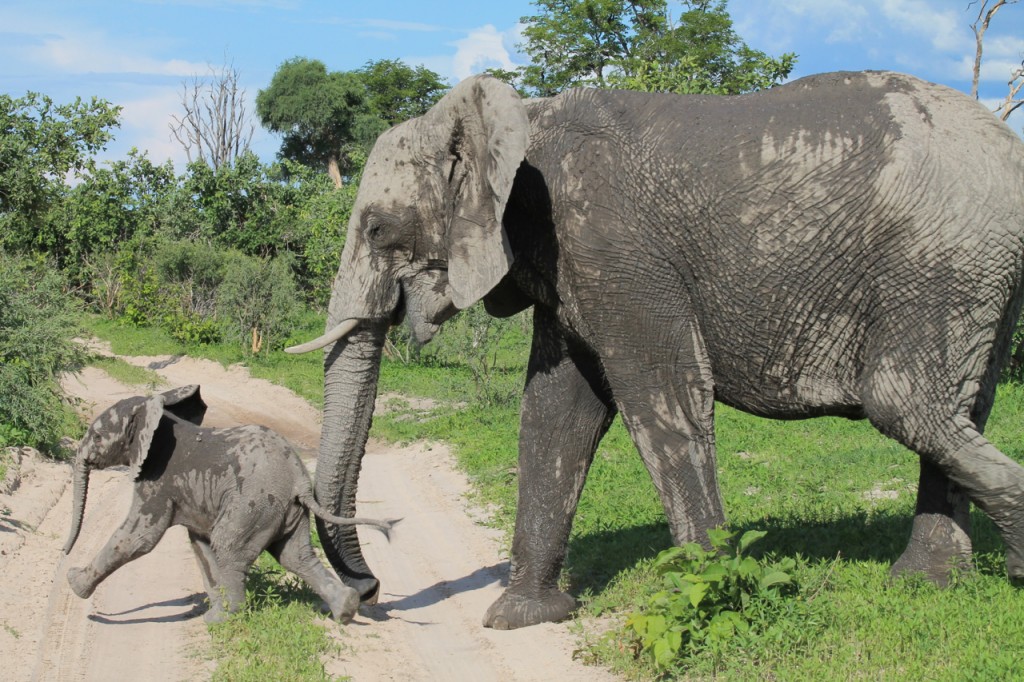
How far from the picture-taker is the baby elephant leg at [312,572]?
20.1 ft

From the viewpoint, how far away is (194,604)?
679 centimetres

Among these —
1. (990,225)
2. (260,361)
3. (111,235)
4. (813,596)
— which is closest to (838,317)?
(990,225)

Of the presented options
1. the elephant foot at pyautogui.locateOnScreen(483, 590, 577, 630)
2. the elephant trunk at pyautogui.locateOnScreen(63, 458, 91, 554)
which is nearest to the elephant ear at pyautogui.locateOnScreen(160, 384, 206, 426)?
the elephant trunk at pyautogui.locateOnScreen(63, 458, 91, 554)

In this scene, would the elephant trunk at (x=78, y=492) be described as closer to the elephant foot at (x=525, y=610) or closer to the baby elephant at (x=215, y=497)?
the baby elephant at (x=215, y=497)

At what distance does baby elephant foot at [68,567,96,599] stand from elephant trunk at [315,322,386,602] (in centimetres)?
131

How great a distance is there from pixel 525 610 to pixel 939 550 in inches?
87.5

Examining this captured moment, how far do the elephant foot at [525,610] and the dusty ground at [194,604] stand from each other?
0.24ft

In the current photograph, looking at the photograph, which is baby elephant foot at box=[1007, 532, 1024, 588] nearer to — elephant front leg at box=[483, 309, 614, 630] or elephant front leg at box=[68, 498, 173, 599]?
elephant front leg at box=[483, 309, 614, 630]

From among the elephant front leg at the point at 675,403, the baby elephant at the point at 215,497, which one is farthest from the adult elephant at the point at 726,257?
the baby elephant at the point at 215,497

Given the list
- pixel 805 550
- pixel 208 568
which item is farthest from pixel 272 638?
pixel 805 550

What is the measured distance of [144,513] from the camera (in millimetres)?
6207

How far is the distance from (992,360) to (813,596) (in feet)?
4.80

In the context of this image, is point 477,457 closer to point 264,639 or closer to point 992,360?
point 264,639

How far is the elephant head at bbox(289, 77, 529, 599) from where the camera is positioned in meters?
5.61
